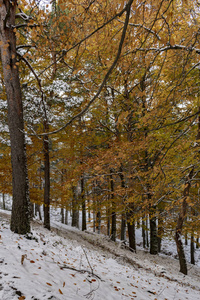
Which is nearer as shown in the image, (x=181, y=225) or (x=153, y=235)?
(x=181, y=225)

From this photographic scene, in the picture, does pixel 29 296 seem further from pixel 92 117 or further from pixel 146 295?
pixel 92 117

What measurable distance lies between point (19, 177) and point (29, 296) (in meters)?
3.02

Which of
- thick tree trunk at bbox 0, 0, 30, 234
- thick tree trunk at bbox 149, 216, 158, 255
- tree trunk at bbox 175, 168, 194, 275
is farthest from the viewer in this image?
thick tree trunk at bbox 149, 216, 158, 255

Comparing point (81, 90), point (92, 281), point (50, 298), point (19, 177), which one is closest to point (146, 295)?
point (92, 281)

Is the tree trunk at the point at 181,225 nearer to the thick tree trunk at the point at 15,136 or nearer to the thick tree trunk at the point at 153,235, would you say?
the thick tree trunk at the point at 153,235

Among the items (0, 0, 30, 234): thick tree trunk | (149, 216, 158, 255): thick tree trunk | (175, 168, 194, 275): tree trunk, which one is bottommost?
(149, 216, 158, 255): thick tree trunk

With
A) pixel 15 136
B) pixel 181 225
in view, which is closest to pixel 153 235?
pixel 181 225

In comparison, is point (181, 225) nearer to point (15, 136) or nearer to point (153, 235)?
point (153, 235)

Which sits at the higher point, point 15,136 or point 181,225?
point 15,136

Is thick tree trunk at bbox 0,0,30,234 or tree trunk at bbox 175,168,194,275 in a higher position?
thick tree trunk at bbox 0,0,30,234

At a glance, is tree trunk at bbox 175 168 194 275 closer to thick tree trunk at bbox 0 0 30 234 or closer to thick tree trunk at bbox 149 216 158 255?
thick tree trunk at bbox 149 216 158 255

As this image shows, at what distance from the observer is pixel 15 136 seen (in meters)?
4.81

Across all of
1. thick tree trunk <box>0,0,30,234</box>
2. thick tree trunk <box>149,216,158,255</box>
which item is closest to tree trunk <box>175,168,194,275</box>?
thick tree trunk <box>149,216,158,255</box>

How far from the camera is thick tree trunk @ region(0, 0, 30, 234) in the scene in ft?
15.5
